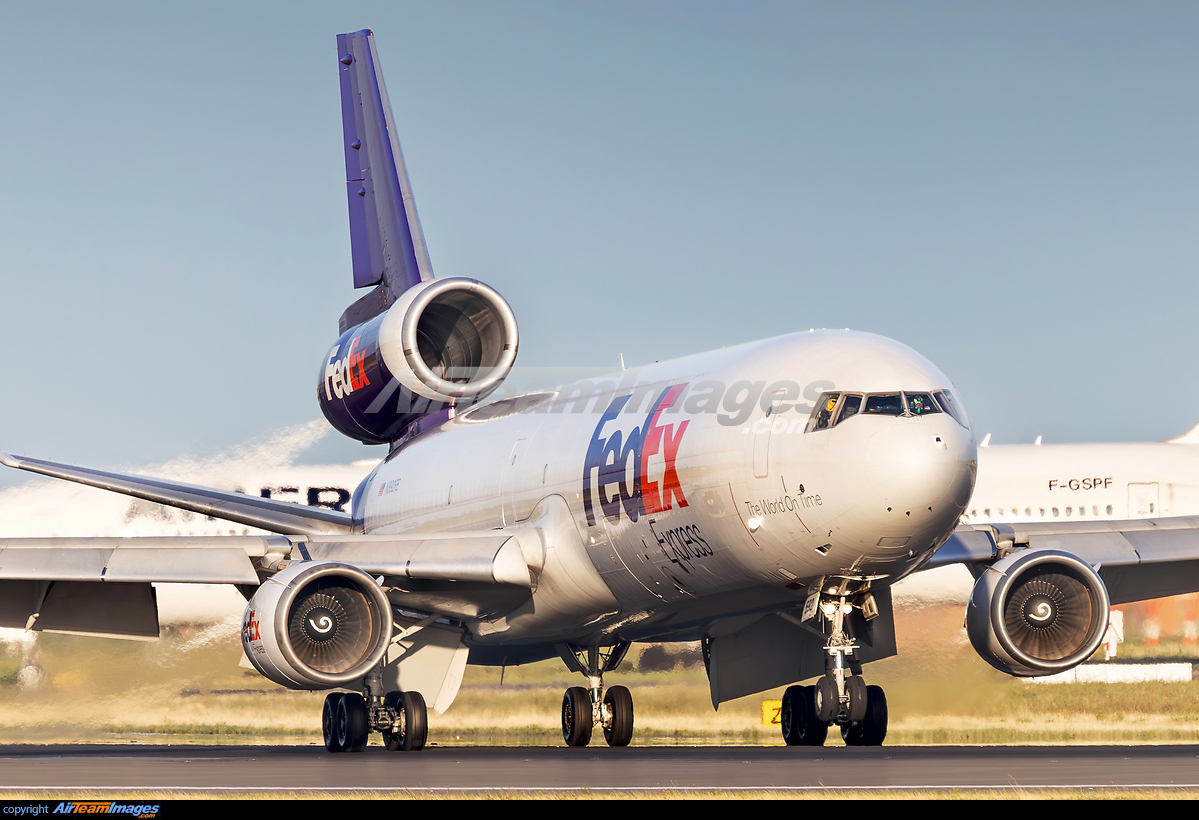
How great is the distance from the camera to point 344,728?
65.7 ft

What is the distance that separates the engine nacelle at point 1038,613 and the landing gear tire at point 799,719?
2180 millimetres

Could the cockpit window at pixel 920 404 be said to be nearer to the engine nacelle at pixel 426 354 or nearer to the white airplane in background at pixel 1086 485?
the engine nacelle at pixel 426 354

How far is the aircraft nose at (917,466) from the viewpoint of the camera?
1348cm

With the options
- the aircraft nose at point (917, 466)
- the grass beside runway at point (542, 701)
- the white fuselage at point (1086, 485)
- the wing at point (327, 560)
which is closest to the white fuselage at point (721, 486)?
the aircraft nose at point (917, 466)

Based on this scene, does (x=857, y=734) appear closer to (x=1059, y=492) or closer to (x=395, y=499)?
(x=395, y=499)

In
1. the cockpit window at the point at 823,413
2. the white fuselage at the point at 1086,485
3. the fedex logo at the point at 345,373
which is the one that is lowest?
the cockpit window at the point at 823,413

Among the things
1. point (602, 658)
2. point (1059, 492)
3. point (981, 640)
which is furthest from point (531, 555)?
point (1059, 492)

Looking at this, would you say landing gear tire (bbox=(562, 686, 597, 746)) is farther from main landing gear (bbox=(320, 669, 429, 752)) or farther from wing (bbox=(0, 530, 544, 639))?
wing (bbox=(0, 530, 544, 639))

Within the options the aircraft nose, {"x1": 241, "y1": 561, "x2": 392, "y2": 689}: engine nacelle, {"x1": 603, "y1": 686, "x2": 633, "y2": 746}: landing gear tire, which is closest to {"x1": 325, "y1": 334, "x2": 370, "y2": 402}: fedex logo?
{"x1": 603, "y1": 686, "x2": 633, "y2": 746}: landing gear tire

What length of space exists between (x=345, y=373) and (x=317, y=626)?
848 centimetres

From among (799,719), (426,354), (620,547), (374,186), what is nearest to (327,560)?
(620,547)

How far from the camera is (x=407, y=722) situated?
19703mm

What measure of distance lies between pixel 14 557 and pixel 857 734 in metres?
10.2

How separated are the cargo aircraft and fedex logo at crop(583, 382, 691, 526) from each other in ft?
0.11
